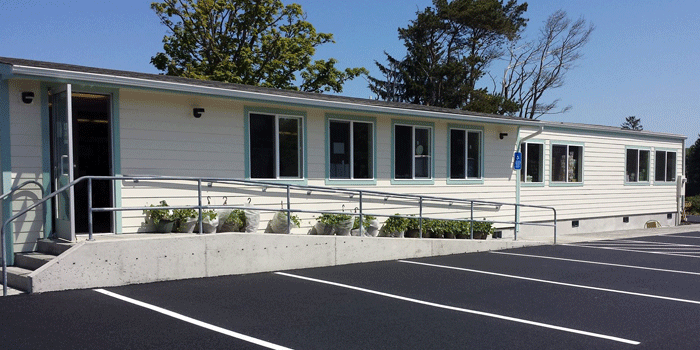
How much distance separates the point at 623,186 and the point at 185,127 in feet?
53.8

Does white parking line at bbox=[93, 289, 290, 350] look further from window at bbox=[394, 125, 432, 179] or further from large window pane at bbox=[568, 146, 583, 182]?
large window pane at bbox=[568, 146, 583, 182]

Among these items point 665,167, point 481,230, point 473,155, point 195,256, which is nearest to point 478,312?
point 195,256

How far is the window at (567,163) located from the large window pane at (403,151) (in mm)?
6258

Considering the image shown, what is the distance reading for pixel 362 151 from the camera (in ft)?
43.8

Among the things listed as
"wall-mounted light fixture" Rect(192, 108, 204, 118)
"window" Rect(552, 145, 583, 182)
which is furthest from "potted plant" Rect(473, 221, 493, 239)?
"wall-mounted light fixture" Rect(192, 108, 204, 118)

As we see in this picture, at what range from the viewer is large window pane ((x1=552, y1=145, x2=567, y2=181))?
18.2 m

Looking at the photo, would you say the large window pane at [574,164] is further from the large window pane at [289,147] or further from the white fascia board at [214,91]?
the large window pane at [289,147]

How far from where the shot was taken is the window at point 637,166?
20942 mm

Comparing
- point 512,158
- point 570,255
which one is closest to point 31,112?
point 570,255

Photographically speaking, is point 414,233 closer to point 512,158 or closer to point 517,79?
point 512,158

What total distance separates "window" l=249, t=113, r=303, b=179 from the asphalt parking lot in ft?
8.31

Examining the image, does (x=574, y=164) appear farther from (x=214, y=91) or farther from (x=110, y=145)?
(x=110, y=145)

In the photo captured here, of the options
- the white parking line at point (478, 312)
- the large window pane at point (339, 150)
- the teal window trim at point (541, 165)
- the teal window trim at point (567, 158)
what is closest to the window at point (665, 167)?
the teal window trim at point (567, 158)

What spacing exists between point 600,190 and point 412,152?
8981mm
